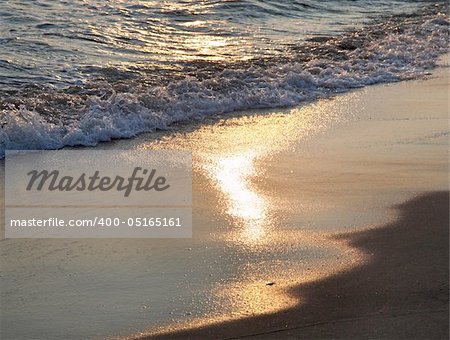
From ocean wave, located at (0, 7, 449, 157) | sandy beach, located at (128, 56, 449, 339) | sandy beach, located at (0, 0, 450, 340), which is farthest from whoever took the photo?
ocean wave, located at (0, 7, 449, 157)

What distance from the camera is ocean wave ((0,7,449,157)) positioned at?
788cm

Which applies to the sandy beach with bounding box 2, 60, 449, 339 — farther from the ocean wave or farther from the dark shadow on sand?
the ocean wave

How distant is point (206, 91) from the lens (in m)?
9.34

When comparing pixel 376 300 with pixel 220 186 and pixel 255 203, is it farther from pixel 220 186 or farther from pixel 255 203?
pixel 220 186

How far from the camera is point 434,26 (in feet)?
44.8

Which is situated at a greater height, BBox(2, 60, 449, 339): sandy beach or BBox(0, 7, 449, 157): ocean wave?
BBox(2, 60, 449, 339): sandy beach

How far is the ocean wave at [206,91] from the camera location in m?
7.88

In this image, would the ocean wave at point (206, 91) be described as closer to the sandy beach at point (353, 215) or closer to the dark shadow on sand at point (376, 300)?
the sandy beach at point (353, 215)

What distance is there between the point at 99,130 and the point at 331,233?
312 centimetres

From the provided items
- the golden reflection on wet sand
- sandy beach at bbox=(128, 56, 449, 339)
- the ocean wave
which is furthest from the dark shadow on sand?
the ocean wave

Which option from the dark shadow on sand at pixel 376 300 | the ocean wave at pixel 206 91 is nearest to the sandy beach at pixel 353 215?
the dark shadow on sand at pixel 376 300

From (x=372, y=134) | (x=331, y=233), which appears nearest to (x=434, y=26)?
(x=372, y=134)

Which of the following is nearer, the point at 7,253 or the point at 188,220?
the point at 7,253

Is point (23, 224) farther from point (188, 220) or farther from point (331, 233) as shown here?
point (331, 233)
